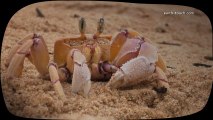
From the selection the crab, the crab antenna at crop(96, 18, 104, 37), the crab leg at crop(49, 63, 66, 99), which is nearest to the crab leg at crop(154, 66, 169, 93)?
the crab

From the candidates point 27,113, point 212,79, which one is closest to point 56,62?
point 27,113

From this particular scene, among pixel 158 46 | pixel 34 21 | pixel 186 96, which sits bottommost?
pixel 186 96

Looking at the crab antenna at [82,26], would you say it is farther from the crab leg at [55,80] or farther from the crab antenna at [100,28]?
the crab leg at [55,80]

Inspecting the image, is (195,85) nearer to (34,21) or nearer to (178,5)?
(178,5)

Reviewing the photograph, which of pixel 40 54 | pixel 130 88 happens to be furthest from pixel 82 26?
pixel 130 88

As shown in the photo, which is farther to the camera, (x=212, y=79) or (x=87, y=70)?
(x=212, y=79)

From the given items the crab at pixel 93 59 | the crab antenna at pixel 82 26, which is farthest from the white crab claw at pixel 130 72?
the crab antenna at pixel 82 26

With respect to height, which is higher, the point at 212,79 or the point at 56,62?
the point at 56,62
